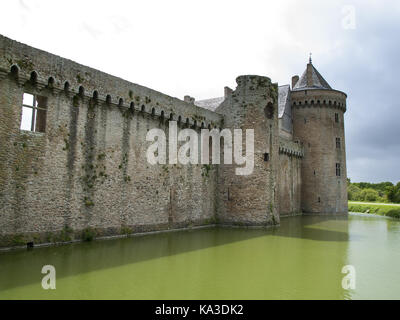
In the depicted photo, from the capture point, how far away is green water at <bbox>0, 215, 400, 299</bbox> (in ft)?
21.1

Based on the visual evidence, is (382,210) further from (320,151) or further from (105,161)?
(105,161)

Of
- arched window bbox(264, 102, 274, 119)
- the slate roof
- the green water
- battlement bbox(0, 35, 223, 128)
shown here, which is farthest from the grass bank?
battlement bbox(0, 35, 223, 128)

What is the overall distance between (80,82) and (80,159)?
8.96 feet

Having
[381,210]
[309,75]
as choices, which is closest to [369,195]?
[381,210]

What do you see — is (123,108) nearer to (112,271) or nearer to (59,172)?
(59,172)

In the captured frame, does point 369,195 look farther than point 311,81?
Yes

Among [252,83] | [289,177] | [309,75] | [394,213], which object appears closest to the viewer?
[252,83]

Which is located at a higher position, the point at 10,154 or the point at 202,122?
the point at 202,122

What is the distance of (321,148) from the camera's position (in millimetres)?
29000

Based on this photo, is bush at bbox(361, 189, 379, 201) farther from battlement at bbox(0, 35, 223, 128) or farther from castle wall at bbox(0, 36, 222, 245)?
battlement at bbox(0, 35, 223, 128)

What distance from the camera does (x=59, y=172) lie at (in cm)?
1135

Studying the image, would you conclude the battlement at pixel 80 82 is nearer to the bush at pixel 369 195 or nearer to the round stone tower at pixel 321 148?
the round stone tower at pixel 321 148
